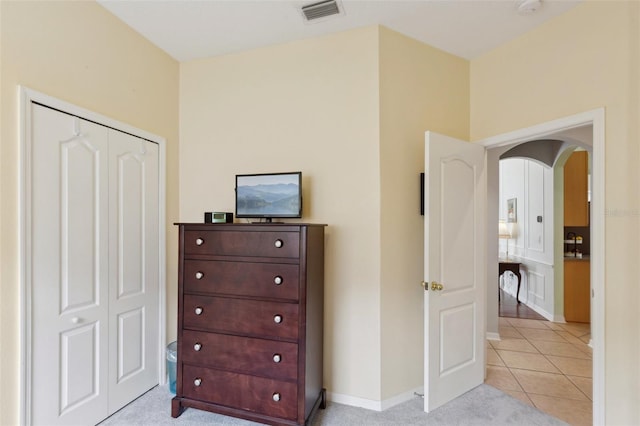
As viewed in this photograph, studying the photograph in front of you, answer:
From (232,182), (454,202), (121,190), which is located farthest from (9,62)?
(454,202)

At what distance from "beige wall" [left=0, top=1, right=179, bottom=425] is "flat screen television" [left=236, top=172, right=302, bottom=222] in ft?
2.47

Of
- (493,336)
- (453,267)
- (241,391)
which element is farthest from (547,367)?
(241,391)

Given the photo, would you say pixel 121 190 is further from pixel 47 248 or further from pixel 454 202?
pixel 454 202

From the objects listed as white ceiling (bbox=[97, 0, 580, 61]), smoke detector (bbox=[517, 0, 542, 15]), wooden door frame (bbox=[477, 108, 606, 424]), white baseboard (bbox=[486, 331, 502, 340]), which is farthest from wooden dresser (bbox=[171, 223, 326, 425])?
white baseboard (bbox=[486, 331, 502, 340])

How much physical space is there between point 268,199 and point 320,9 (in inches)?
54.5

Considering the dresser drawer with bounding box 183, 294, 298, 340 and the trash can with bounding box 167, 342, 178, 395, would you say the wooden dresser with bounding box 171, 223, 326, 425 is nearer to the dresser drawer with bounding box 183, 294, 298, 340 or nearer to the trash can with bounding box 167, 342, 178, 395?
the dresser drawer with bounding box 183, 294, 298, 340

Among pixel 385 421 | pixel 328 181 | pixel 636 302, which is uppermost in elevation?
pixel 328 181

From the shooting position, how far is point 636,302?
1.71 metres

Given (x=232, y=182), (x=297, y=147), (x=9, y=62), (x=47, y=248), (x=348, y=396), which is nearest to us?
(x=9, y=62)

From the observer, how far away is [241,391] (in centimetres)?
201

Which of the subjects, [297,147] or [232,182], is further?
[232,182]

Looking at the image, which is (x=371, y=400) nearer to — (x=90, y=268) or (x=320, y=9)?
(x=90, y=268)

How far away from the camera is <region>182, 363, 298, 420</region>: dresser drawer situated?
1928 mm

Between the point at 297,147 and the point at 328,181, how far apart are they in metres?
0.39
